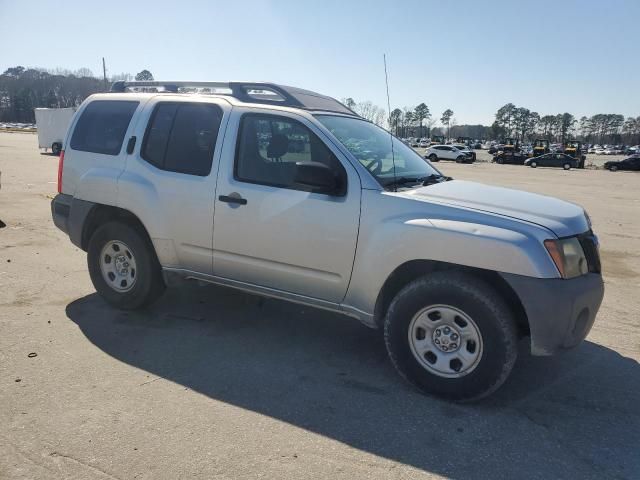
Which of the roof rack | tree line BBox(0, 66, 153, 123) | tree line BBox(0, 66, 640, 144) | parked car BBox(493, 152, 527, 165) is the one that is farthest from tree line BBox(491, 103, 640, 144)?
the roof rack

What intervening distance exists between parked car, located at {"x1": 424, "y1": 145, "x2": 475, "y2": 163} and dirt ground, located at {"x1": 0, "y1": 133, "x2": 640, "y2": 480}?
145 ft

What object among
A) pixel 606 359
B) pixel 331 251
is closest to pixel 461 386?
pixel 331 251

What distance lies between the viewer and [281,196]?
3.97 m

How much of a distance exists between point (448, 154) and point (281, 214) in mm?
47109

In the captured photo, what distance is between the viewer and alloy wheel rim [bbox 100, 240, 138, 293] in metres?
4.93

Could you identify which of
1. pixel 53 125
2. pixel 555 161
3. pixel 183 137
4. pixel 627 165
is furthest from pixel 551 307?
pixel 627 165

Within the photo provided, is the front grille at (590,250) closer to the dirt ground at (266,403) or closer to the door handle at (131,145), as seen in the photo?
the dirt ground at (266,403)

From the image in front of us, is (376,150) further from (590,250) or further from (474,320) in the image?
(590,250)

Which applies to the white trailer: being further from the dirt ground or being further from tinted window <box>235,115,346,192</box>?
tinted window <box>235,115,346,192</box>

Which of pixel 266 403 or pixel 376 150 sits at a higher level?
pixel 376 150

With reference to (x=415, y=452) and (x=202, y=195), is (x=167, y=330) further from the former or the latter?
(x=415, y=452)

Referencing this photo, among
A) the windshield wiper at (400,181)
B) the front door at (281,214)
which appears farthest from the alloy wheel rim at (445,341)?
the windshield wiper at (400,181)

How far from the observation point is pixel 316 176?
3662mm

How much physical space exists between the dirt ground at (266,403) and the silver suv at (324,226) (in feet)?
1.15
